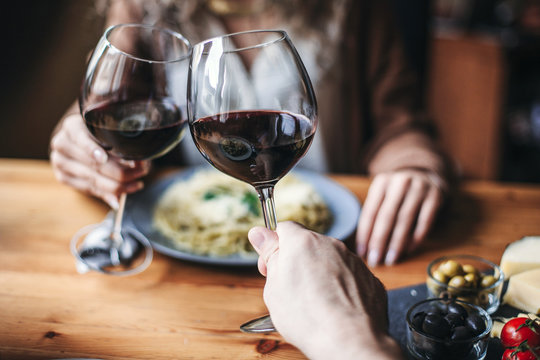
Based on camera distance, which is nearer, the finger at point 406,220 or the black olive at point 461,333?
the black olive at point 461,333

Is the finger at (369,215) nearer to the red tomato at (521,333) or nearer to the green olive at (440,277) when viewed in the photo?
the green olive at (440,277)

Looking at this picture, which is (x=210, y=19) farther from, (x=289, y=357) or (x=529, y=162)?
(x=529, y=162)

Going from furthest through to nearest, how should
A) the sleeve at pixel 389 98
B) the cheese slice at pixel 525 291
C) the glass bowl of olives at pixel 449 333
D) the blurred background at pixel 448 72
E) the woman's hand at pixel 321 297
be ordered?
the blurred background at pixel 448 72 → the sleeve at pixel 389 98 → the cheese slice at pixel 525 291 → the glass bowl of olives at pixel 449 333 → the woman's hand at pixel 321 297

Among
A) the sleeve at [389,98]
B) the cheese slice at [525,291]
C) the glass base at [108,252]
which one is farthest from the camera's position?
the sleeve at [389,98]

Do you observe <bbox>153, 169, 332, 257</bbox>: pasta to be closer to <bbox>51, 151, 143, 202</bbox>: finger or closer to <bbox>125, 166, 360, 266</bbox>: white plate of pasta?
<bbox>125, 166, 360, 266</bbox>: white plate of pasta

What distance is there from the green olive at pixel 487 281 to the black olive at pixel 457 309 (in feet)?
0.40

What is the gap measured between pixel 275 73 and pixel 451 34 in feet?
13.4

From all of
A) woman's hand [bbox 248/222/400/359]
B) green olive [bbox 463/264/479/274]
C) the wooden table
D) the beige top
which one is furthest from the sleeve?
woman's hand [bbox 248/222/400/359]

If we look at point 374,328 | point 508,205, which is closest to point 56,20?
point 508,205

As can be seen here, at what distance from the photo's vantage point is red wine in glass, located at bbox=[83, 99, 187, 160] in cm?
80

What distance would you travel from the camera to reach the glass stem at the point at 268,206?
0.69 m

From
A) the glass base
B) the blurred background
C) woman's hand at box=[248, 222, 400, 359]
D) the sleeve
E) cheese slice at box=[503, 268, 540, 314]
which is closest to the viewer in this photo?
woman's hand at box=[248, 222, 400, 359]

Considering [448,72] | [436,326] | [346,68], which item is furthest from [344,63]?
[448,72]

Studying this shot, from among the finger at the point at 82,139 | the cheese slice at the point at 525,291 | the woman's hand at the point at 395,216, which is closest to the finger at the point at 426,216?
the woman's hand at the point at 395,216
